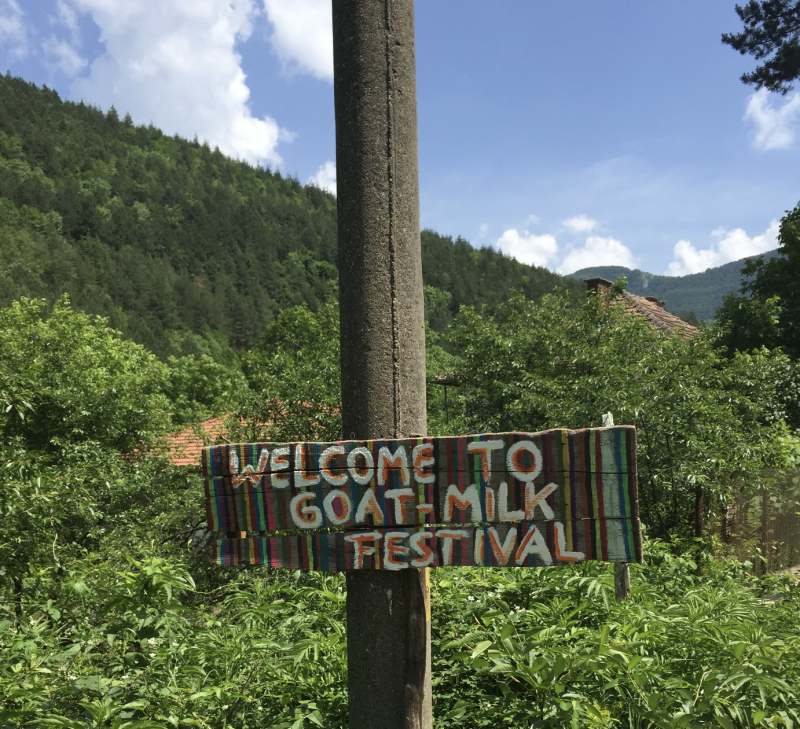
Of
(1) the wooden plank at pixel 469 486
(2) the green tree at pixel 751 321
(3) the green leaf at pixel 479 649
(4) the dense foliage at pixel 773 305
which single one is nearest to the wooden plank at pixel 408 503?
(1) the wooden plank at pixel 469 486

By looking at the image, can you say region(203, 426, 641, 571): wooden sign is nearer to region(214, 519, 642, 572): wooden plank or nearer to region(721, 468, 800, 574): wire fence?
region(214, 519, 642, 572): wooden plank

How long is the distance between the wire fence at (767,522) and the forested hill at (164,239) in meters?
66.7

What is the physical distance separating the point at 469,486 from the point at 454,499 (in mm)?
57

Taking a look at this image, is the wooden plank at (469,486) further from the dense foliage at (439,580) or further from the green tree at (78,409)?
the green tree at (78,409)

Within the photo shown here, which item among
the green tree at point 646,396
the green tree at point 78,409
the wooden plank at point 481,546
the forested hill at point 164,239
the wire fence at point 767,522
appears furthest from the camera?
the forested hill at point 164,239

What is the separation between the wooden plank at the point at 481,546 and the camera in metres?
1.82

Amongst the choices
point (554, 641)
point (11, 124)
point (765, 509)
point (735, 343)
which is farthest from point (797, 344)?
point (11, 124)

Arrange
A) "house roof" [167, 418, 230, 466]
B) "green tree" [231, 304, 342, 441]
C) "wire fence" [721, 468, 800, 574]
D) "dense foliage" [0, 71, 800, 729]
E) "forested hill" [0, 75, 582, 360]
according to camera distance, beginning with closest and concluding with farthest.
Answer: "dense foliage" [0, 71, 800, 729], "wire fence" [721, 468, 800, 574], "green tree" [231, 304, 342, 441], "house roof" [167, 418, 230, 466], "forested hill" [0, 75, 582, 360]

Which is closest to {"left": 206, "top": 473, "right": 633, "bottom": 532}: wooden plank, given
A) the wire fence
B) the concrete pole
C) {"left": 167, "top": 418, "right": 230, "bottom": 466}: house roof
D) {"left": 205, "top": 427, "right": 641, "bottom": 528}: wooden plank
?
{"left": 205, "top": 427, "right": 641, "bottom": 528}: wooden plank

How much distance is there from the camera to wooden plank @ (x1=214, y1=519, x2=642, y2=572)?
1.82m

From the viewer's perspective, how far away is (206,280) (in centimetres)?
10331

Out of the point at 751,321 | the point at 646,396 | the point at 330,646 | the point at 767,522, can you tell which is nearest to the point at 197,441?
the point at 646,396

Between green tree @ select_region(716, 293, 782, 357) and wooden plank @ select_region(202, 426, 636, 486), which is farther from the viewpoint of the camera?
green tree @ select_region(716, 293, 782, 357)

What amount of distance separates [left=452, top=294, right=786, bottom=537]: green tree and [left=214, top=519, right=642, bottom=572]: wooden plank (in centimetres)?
474
